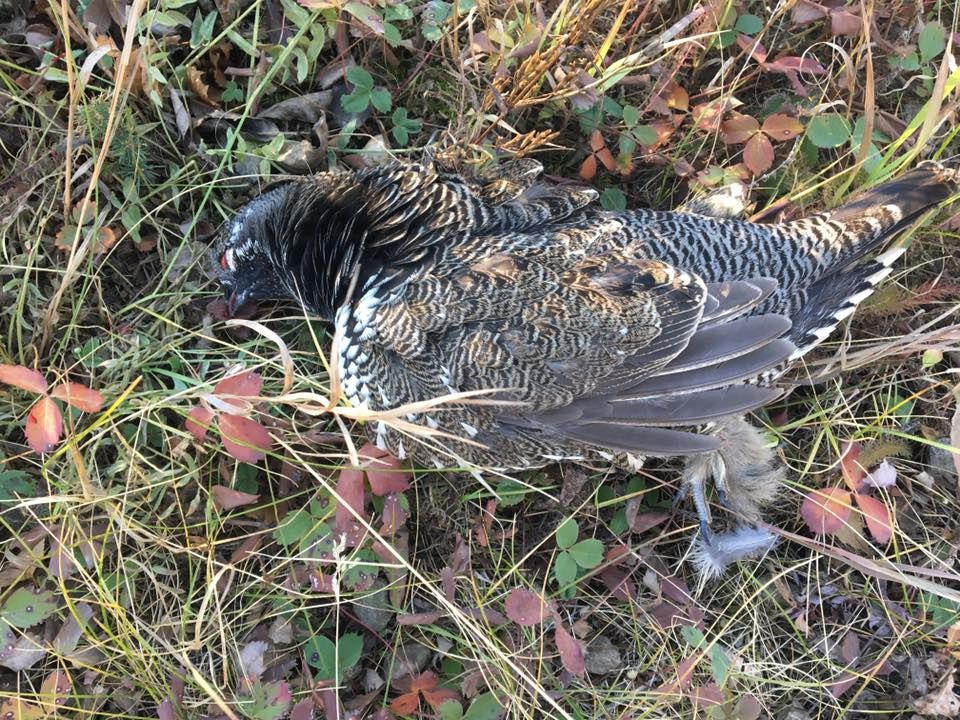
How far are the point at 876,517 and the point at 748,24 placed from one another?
2.39 m

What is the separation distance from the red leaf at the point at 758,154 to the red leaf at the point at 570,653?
2.33m

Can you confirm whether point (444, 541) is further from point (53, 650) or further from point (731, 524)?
point (53, 650)

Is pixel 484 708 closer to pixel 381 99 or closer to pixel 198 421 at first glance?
pixel 198 421

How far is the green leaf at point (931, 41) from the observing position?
3.57m

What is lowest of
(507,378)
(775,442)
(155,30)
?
(775,442)

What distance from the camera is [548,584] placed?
3.39 metres

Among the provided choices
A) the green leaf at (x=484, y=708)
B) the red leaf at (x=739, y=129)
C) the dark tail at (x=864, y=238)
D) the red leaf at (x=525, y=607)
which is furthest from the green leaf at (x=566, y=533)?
the red leaf at (x=739, y=129)

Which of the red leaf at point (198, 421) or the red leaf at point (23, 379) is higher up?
the red leaf at point (23, 379)

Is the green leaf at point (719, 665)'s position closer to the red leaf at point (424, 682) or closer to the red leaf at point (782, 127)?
the red leaf at point (424, 682)

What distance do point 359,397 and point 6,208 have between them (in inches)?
73.4

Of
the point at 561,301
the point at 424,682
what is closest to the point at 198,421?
→ the point at 424,682

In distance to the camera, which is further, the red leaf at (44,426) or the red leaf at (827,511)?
the red leaf at (827,511)

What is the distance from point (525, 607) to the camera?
3.11 metres

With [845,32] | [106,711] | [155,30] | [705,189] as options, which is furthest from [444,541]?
[845,32]
